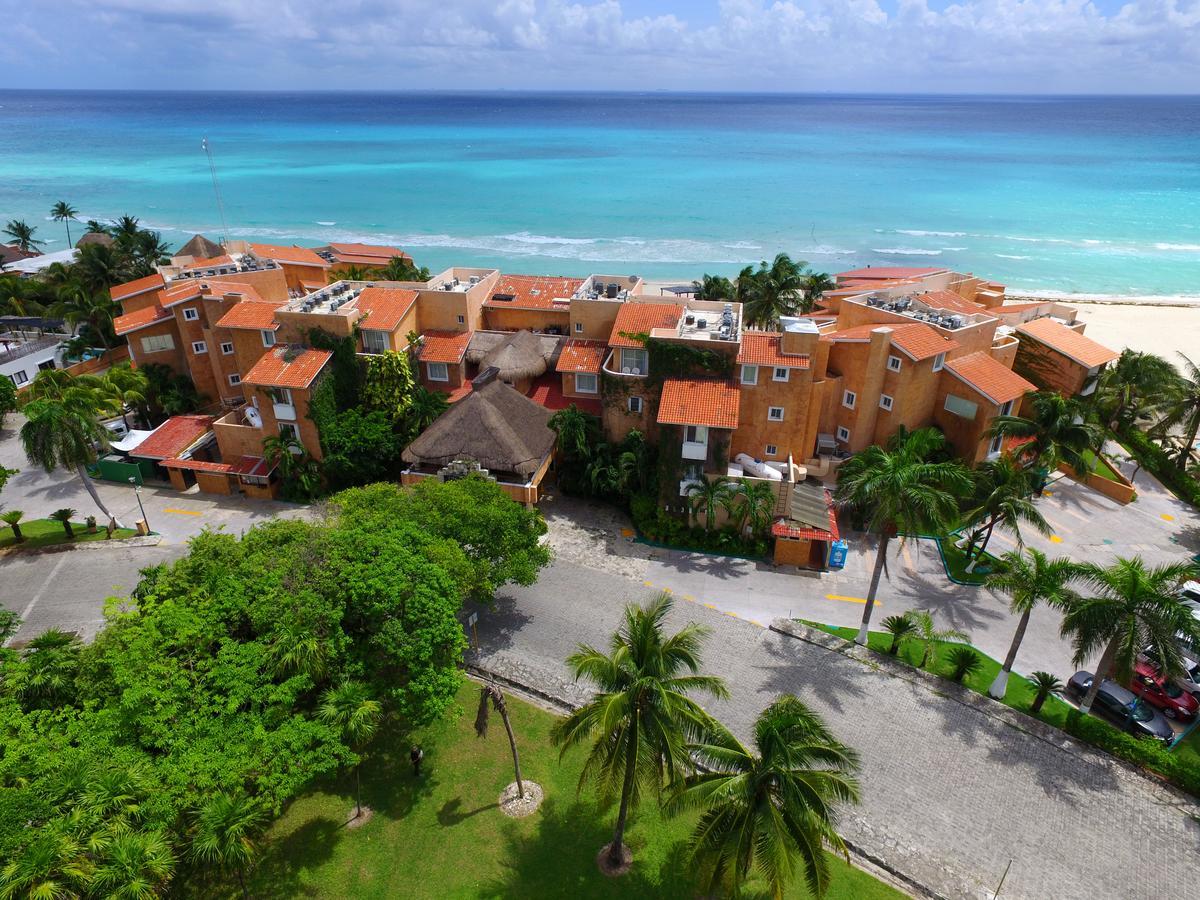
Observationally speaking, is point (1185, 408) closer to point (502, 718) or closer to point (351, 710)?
point (502, 718)

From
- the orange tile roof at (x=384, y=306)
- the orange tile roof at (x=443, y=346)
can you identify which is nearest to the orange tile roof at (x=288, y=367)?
the orange tile roof at (x=384, y=306)

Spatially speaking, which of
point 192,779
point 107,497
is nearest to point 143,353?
point 107,497

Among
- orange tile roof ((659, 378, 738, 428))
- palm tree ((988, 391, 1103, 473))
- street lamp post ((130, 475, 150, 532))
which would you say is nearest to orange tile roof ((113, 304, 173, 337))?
street lamp post ((130, 475, 150, 532))

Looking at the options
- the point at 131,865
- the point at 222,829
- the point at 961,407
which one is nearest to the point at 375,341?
the point at 222,829

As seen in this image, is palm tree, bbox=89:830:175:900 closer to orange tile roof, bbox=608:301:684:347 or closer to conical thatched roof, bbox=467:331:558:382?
orange tile roof, bbox=608:301:684:347

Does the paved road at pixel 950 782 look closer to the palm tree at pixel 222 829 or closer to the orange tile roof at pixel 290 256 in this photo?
the palm tree at pixel 222 829
